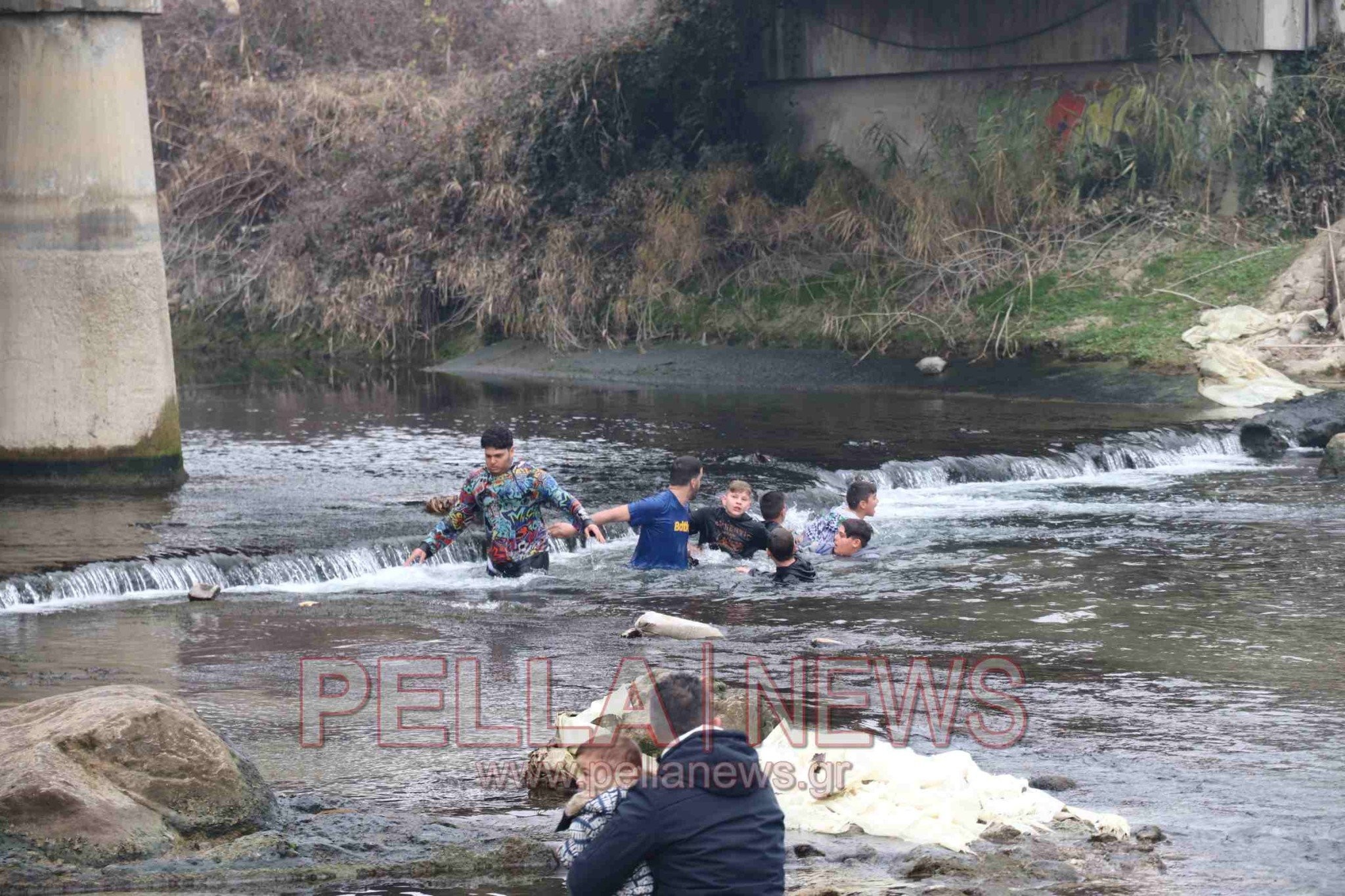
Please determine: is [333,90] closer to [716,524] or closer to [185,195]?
[185,195]

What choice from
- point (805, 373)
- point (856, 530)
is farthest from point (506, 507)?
point (805, 373)

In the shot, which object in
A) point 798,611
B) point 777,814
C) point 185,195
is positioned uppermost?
point 185,195

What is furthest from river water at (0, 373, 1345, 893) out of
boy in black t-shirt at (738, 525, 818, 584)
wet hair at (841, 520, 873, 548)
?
wet hair at (841, 520, 873, 548)

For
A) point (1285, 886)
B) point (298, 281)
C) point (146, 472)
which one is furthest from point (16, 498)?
point (298, 281)

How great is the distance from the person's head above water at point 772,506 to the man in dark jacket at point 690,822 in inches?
343

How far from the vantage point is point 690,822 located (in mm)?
5027

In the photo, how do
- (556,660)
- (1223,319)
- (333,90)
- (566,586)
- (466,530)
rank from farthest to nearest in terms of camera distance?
1. (333,90)
2. (1223,319)
3. (466,530)
4. (566,586)
5. (556,660)

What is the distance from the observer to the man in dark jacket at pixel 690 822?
16.5 ft

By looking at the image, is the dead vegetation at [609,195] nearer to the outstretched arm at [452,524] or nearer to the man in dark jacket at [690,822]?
the outstretched arm at [452,524]

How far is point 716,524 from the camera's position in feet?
46.0

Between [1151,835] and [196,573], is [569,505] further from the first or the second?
[1151,835]

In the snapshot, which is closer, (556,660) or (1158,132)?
(556,660)

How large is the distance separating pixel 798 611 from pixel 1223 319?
14.1 meters

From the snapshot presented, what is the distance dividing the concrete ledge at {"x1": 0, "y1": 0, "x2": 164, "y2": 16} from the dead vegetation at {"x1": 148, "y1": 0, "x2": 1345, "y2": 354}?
1283 cm
